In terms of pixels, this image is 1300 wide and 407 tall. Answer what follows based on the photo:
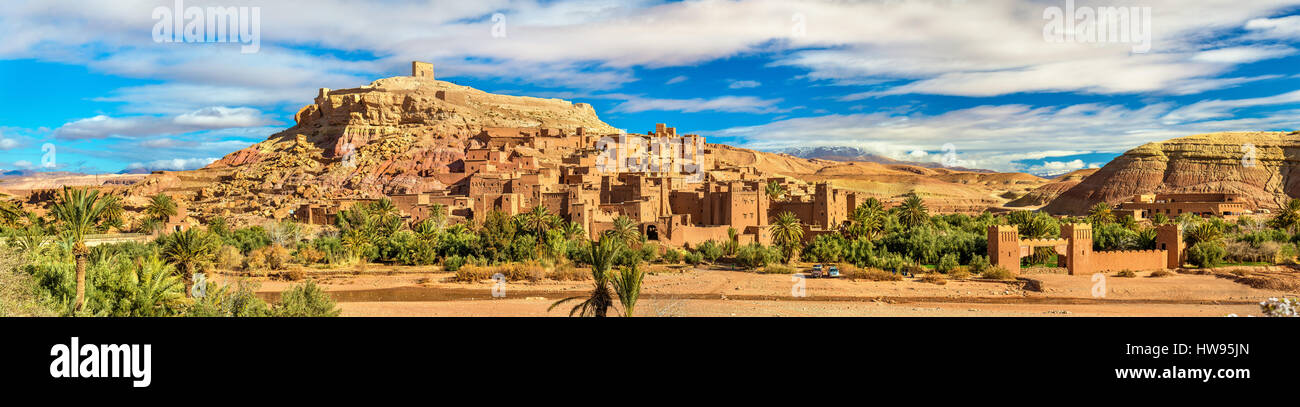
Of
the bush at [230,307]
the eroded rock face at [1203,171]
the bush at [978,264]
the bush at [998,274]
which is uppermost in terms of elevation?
the eroded rock face at [1203,171]

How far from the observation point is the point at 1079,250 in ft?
88.8

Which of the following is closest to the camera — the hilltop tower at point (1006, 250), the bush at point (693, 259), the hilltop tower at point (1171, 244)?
the hilltop tower at point (1006, 250)

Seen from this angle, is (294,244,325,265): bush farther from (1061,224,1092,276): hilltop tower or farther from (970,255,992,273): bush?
(1061,224,1092,276): hilltop tower

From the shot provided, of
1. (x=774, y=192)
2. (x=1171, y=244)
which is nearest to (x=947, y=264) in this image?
(x=1171, y=244)

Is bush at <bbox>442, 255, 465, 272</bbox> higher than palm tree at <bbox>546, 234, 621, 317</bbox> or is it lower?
lower

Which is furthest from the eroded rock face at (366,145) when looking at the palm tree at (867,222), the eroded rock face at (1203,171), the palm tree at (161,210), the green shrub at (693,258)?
the eroded rock face at (1203,171)

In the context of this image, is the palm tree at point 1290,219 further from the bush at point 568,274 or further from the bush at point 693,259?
the bush at point 568,274

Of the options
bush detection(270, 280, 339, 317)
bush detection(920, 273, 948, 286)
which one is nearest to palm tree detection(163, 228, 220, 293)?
bush detection(270, 280, 339, 317)

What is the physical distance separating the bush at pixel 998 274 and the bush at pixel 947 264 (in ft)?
4.39

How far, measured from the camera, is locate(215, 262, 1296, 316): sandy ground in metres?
21.1

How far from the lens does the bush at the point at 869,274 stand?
Answer: 2768 cm

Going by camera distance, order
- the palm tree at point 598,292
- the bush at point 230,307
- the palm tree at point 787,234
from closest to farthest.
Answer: the bush at point 230,307, the palm tree at point 598,292, the palm tree at point 787,234

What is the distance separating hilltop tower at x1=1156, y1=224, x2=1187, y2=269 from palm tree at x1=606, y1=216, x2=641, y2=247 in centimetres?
2015
